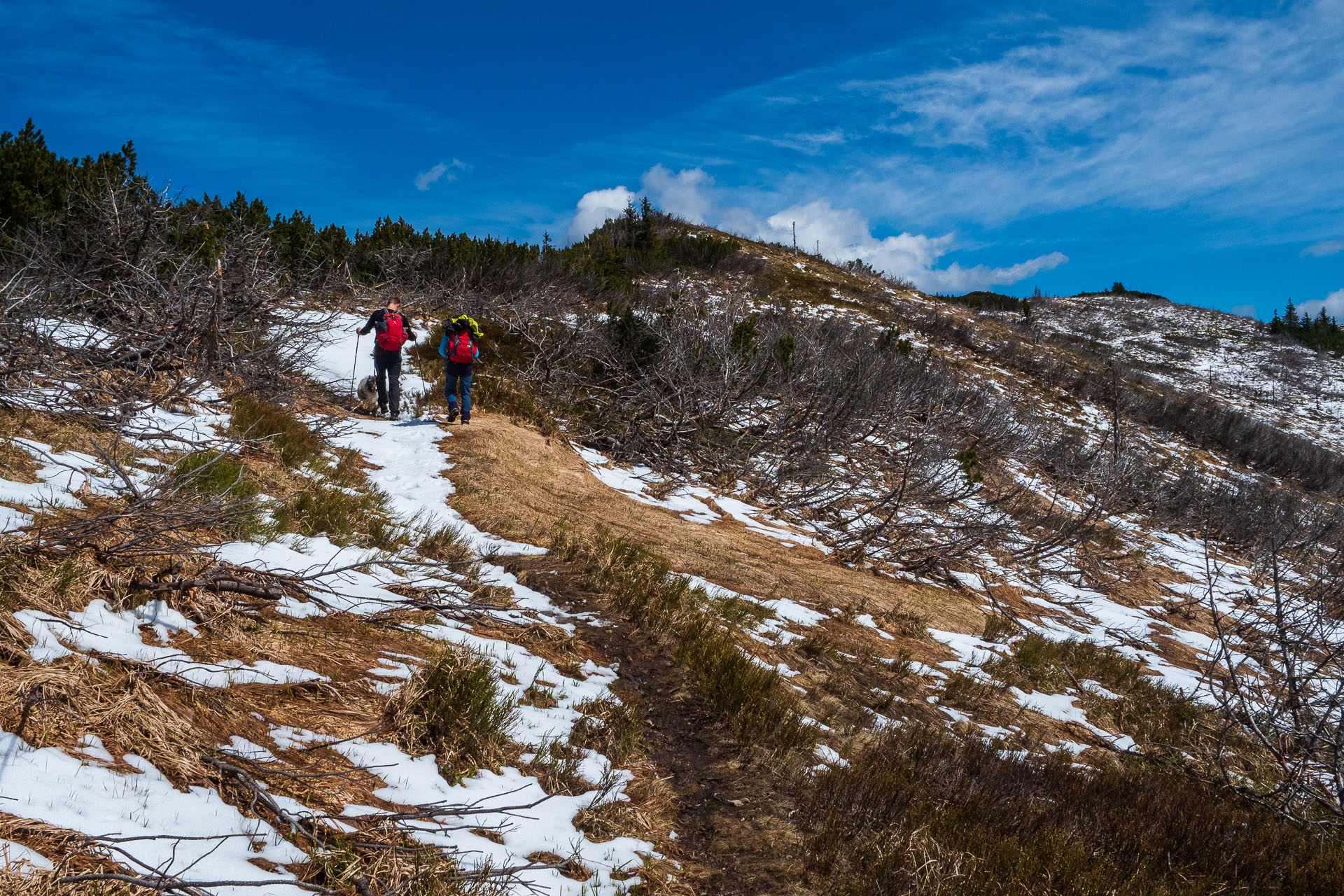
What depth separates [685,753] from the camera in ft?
11.5

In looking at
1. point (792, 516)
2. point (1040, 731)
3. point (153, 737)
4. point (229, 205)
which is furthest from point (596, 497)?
point (229, 205)

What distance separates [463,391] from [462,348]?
2.67 ft

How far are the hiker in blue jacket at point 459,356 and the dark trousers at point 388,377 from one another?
753 mm

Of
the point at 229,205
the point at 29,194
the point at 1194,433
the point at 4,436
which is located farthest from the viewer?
the point at 1194,433

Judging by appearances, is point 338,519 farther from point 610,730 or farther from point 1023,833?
point 1023,833

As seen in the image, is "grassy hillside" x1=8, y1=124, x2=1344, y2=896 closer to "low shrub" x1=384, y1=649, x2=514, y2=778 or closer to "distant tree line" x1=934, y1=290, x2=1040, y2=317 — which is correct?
"low shrub" x1=384, y1=649, x2=514, y2=778

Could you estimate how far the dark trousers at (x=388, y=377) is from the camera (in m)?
10.4

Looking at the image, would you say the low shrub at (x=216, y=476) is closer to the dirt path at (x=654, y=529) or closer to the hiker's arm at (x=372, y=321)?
the dirt path at (x=654, y=529)

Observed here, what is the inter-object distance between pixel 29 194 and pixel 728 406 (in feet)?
36.7

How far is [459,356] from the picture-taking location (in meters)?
10.2

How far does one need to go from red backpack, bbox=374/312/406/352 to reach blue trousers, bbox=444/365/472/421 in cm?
84

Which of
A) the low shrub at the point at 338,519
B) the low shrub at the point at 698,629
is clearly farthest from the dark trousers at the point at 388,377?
the low shrub at the point at 698,629

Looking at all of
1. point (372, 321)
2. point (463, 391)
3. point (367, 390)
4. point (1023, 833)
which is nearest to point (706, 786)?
point (1023, 833)

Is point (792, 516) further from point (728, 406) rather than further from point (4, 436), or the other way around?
point (4, 436)
